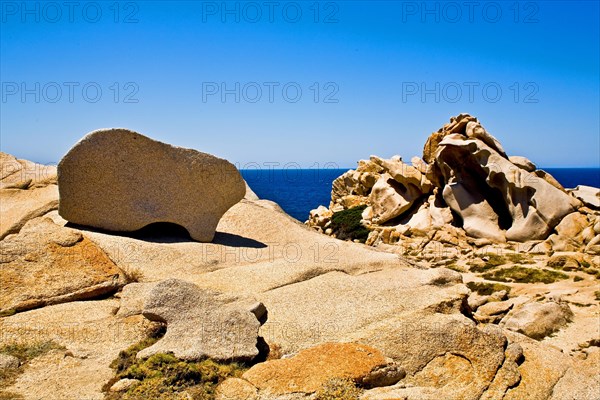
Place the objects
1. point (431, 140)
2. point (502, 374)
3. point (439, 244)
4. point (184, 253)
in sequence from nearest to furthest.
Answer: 1. point (502, 374)
2. point (184, 253)
3. point (439, 244)
4. point (431, 140)

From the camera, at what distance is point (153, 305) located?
27.2 feet

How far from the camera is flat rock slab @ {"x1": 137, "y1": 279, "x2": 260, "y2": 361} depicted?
745cm

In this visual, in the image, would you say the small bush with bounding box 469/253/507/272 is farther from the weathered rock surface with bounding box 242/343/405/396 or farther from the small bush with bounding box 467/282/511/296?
the weathered rock surface with bounding box 242/343/405/396

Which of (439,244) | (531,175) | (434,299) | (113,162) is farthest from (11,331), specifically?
(531,175)

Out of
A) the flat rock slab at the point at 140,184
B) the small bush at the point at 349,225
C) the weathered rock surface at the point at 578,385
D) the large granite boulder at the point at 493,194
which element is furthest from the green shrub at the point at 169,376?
the small bush at the point at 349,225

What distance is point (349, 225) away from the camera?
111 ft

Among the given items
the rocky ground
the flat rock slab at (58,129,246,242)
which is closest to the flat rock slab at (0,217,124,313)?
the rocky ground

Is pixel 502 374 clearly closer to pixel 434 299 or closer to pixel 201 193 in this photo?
pixel 434 299

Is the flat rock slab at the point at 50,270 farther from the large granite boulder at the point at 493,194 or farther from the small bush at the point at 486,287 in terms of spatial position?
the large granite boulder at the point at 493,194

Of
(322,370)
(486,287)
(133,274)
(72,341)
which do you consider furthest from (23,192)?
(486,287)

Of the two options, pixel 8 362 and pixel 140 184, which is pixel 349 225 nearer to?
pixel 140 184

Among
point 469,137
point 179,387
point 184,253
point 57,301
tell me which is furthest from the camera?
point 469,137

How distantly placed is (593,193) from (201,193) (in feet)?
74.9

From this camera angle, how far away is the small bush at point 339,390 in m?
6.46
